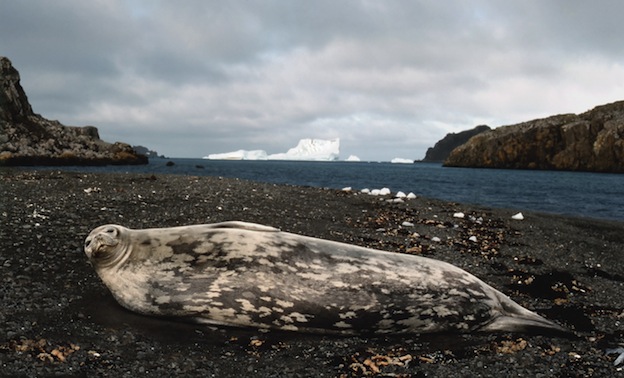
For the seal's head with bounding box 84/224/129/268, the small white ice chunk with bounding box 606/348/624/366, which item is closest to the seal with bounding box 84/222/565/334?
the seal's head with bounding box 84/224/129/268

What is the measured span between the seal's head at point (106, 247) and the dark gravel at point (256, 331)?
0.75 meters

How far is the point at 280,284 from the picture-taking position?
5.28 meters

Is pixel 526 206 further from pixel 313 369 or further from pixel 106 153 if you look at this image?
pixel 106 153

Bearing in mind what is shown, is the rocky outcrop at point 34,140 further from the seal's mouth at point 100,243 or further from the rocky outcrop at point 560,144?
the rocky outcrop at point 560,144

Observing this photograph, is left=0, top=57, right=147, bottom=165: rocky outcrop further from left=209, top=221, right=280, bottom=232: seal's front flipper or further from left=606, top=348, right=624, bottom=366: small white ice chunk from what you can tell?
left=606, top=348, right=624, bottom=366: small white ice chunk

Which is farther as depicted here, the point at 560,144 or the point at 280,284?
the point at 560,144

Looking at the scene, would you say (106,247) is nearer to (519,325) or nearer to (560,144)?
(519,325)

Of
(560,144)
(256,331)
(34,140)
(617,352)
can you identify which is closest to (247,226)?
(256,331)

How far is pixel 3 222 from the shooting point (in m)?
8.80

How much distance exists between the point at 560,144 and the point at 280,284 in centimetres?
12944

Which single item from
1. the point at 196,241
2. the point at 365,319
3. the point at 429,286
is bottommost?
the point at 365,319

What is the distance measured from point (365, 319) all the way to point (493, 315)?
1.94 meters

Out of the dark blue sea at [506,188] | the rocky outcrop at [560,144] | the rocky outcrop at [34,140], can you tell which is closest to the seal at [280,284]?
the dark blue sea at [506,188]

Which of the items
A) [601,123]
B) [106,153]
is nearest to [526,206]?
[106,153]
